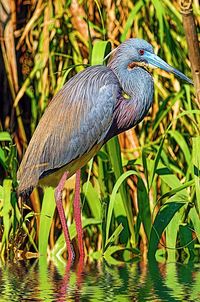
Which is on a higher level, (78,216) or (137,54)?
(137,54)

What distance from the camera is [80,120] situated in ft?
16.7

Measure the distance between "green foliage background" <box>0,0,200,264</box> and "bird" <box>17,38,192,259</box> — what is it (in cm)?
10

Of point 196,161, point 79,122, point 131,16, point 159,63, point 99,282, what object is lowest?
point 99,282

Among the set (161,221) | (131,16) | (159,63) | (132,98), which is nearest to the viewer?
(161,221)

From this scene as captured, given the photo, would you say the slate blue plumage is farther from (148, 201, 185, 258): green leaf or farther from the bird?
(148, 201, 185, 258): green leaf

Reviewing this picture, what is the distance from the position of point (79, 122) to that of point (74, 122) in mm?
24

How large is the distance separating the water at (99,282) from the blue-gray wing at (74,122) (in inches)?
20.3

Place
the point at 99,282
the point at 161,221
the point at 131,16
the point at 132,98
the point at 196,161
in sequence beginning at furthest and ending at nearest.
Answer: the point at 131,16 → the point at 132,98 → the point at 161,221 → the point at 196,161 → the point at 99,282

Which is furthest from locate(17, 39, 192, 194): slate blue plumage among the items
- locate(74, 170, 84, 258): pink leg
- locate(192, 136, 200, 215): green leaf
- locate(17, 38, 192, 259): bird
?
locate(192, 136, 200, 215): green leaf

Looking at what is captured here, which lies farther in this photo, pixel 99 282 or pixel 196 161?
pixel 196 161

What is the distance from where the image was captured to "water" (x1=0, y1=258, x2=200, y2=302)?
11.9 ft

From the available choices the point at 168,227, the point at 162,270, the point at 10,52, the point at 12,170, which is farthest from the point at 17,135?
the point at 162,270

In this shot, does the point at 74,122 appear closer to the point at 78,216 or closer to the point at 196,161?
the point at 78,216

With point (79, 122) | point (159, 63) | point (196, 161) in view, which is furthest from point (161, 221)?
point (159, 63)
